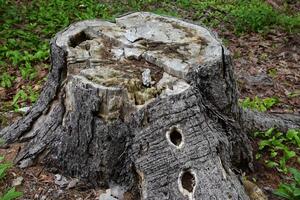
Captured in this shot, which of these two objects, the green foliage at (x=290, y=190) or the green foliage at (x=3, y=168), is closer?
the green foliage at (x=3, y=168)

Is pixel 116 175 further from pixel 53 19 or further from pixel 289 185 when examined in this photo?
pixel 53 19

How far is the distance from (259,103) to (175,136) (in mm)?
2752

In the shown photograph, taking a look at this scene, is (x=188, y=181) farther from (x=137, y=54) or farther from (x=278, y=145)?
(x=278, y=145)

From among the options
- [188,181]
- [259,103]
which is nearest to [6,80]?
[259,103]

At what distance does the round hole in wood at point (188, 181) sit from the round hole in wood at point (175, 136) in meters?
0.26

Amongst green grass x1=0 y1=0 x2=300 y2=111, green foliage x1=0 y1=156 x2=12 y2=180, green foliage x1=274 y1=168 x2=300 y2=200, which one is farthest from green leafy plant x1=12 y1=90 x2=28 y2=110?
green foliage x1=274 y1=168 x2=300 y2=200

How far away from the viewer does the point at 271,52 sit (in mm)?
7957

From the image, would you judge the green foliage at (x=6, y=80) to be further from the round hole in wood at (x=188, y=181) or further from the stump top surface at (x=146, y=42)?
the round hole in wood at (x=188, y=181)

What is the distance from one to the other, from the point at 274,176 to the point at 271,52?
13.3 ft

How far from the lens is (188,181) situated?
3377 millimetres

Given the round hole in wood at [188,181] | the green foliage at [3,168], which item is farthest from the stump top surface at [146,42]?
the green foliage at [3,168]

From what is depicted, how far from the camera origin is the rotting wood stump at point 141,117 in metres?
3.39

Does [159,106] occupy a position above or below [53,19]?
above

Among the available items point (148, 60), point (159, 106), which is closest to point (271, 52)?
point (148, 60)
